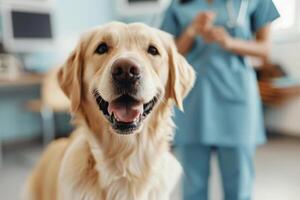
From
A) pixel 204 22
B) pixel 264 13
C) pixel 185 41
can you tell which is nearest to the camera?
pixel 264 13

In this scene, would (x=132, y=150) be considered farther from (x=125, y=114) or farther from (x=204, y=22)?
(x=204, y=22)

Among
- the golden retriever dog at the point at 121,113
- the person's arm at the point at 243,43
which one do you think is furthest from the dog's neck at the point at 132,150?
the person's arm at the point at 243,43

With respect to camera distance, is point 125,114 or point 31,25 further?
point 31,25

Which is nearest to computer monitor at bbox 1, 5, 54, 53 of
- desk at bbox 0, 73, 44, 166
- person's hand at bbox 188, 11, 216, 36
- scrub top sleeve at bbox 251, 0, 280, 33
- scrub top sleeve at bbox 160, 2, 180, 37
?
desk at bbox 0, 73, 44, 166

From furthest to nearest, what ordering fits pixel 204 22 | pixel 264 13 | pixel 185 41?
pixel 185 41
pixel 204 22
pixel 264 13

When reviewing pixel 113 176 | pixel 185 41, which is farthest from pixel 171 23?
pixel 113 176

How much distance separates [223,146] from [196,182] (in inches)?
6.9

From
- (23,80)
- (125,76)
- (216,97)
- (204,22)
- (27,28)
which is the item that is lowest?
(23,80)

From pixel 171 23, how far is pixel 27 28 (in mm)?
2364

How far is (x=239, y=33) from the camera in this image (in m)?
0.85

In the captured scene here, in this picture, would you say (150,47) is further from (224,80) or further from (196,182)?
(196,182)

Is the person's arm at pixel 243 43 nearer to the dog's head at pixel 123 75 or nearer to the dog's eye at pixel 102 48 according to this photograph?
the dog's head at pixel 123 75

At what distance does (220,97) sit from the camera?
98cm

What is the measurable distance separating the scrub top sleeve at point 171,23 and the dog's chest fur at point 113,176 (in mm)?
343
